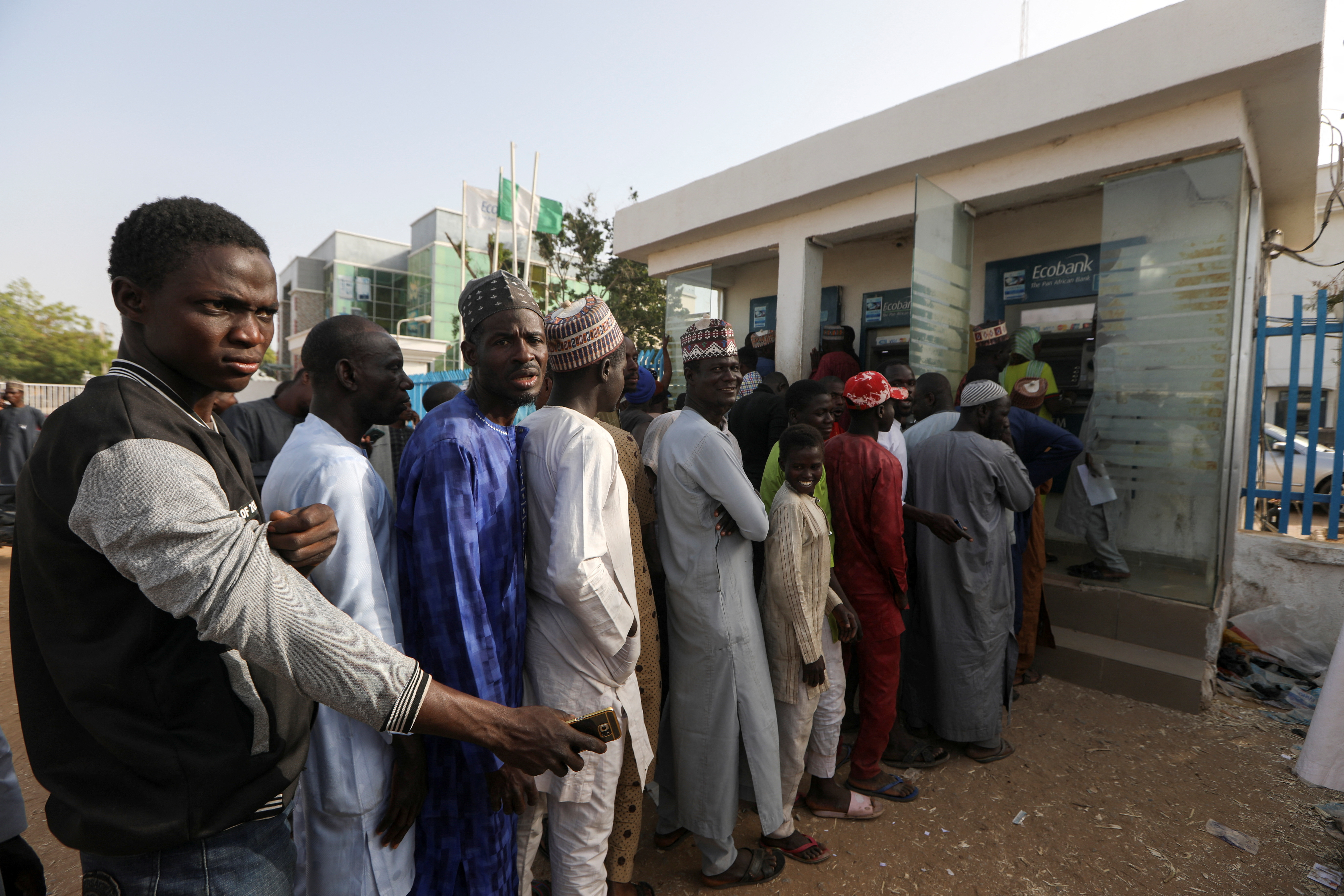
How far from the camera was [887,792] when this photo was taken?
3.21 m

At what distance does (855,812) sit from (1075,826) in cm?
105

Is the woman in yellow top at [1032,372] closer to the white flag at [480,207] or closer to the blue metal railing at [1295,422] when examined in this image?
the blue metal railing at [1295,422]

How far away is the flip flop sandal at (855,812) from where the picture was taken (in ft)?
9.92

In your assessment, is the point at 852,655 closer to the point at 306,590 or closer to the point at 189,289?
the point at 306,590

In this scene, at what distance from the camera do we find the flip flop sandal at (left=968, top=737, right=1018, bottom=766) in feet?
11.7

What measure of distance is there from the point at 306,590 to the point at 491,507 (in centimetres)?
73

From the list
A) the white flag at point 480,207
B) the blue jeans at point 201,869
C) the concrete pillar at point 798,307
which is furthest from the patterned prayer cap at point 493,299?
the white flag at point 480,207

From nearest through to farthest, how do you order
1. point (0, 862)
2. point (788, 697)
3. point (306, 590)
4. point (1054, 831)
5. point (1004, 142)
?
point (306, 590)
point (0, 862)
point (788, 697)
point (1054, 831)
point (1004, 142)

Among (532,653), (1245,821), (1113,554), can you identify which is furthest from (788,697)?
(1113,554)

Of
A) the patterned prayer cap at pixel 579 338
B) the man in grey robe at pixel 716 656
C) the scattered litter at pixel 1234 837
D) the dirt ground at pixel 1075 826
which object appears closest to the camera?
the patterned prayer cap at pixel 579 338

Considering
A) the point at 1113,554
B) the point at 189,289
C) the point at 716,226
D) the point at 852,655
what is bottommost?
the point at 852,655

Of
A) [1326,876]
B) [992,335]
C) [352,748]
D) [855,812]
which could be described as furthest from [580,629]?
[992,335]

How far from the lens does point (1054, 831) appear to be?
298cm

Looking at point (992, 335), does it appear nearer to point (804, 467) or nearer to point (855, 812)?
point (804, 467)
